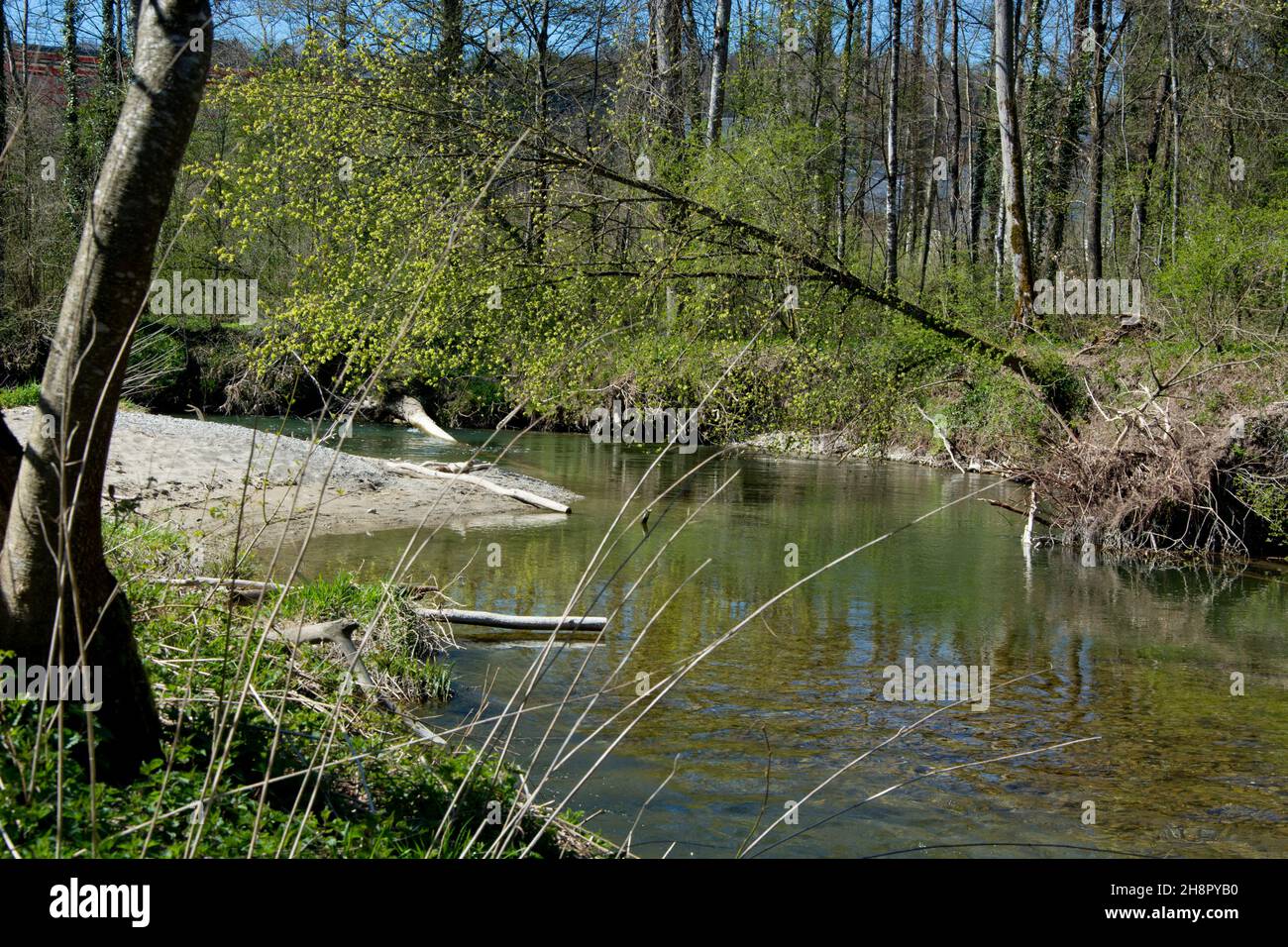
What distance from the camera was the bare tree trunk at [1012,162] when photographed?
603 inches

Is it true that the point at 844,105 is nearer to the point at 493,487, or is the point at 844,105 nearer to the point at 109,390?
the point at 493,487

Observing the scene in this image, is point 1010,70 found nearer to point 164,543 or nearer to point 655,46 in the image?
point 655,46

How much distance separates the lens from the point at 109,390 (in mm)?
3799

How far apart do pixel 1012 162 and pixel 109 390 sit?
1439cm

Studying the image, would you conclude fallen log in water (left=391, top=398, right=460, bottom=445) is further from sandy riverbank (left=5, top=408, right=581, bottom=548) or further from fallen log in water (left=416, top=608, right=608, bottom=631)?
fallen log in water (left=416, top=608, right=608, bottom=631)

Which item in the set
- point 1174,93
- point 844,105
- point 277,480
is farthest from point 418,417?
point 1174,93

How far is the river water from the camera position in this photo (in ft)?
20.2

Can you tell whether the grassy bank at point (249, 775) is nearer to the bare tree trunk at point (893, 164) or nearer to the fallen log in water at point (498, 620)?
the fallen log in water at point (498, 620)

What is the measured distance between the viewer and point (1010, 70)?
15406mm

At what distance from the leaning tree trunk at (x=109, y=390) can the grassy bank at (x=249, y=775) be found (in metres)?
0.18

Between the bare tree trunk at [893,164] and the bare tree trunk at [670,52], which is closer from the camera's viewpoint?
the bare tree trunk at [670,52]

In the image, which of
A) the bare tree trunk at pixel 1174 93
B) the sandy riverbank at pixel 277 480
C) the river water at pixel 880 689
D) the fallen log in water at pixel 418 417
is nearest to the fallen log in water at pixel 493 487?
the sandy riverbank at pixel 277 480
